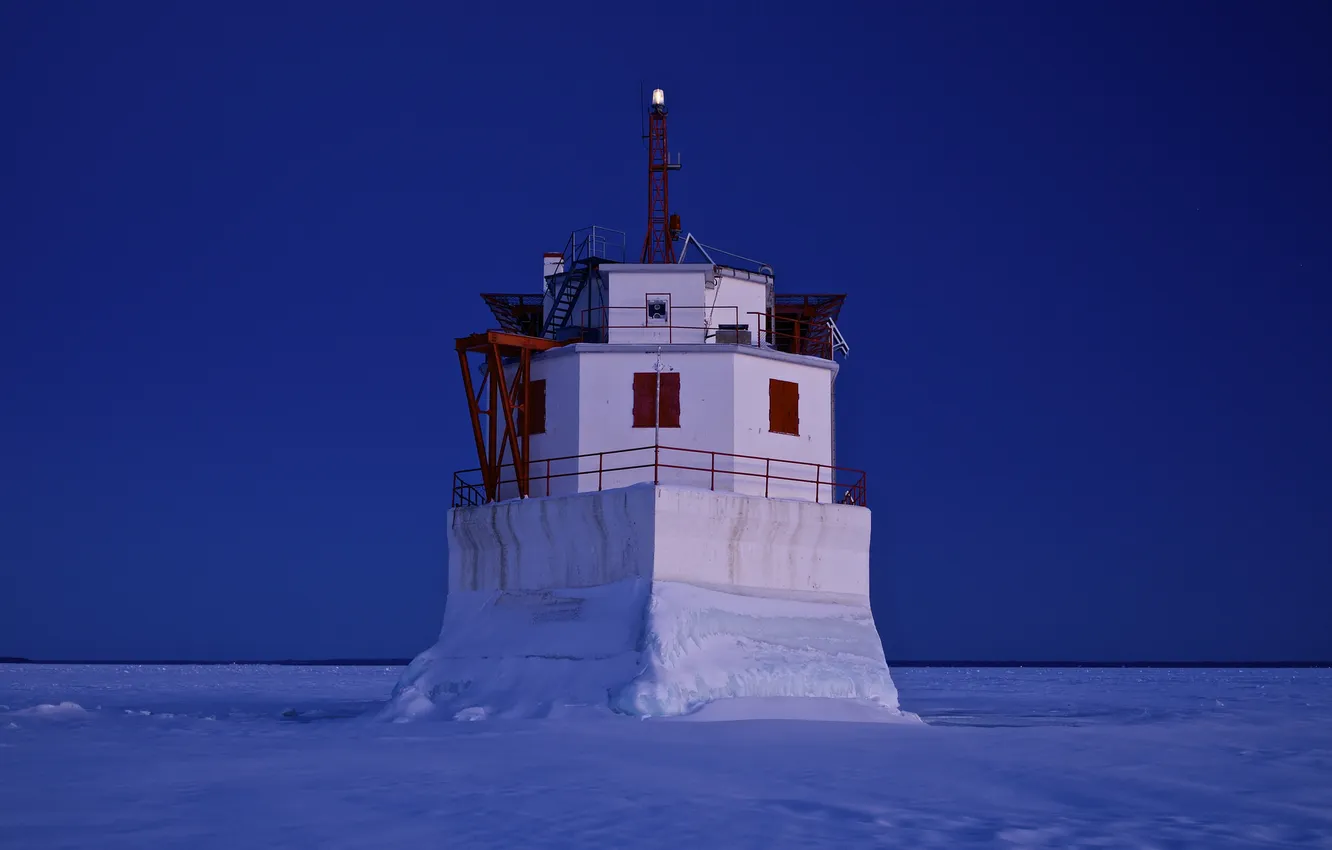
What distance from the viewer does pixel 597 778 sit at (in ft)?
50.3

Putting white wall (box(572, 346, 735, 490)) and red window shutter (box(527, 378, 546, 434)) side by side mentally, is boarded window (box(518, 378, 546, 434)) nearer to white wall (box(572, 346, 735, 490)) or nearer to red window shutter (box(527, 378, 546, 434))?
red window shutter (box(527, 378, 546, 434))

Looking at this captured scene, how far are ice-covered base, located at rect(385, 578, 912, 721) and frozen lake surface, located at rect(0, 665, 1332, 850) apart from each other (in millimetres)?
1266

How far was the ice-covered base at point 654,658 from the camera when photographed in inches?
945

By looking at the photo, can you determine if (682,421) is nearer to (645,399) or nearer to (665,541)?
(645,399)

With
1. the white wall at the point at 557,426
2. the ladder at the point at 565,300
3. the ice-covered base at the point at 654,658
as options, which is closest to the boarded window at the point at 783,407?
the ice-covered base at the point at 654,658

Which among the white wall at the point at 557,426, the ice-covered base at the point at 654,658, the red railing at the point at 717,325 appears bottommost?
the ice-covered base at the point at 654,658

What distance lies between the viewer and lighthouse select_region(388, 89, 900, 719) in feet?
81.7

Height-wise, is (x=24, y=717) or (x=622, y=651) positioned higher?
(x=622, y=651)

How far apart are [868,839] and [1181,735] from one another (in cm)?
1442

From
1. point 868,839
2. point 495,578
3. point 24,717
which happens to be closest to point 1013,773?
point 868,839

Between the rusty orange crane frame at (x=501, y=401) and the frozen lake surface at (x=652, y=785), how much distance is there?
641 cm

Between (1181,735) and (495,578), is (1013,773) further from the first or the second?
(495,578)

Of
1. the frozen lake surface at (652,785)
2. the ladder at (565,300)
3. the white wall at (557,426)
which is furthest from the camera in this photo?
the ladder at (565,300)

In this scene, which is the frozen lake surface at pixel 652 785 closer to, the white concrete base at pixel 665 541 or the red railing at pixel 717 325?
the white concrete base at pixel 665 541
